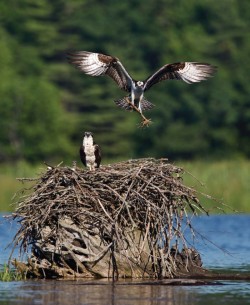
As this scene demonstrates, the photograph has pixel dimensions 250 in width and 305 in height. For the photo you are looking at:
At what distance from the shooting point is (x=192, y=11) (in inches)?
2496

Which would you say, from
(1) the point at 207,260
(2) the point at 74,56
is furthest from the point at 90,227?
(1) the point at 207,260

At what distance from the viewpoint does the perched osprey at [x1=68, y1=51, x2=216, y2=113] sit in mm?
18578

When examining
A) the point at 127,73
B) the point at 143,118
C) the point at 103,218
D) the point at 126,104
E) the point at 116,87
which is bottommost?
the point at 103,218

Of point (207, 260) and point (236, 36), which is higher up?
point (236, 36)

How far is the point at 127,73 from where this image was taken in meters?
18.5

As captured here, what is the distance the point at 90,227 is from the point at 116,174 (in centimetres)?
71

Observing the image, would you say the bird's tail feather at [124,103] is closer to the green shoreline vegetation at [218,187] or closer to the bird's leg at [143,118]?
the bird's leg at [143,118]

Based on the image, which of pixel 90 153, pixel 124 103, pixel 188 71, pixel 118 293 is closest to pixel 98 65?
pixel 124 103

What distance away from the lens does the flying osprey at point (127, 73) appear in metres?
18.6

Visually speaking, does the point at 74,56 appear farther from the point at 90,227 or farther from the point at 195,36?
the point at 195,36

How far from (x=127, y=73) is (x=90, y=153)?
1522 millimetres

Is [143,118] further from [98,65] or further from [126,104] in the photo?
[98,65]

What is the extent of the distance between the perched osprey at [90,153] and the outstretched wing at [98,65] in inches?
47.7

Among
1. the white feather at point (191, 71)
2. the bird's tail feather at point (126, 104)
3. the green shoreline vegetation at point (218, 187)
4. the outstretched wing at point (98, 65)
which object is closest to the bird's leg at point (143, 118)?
the bird's tail feather at point (126, 104)
